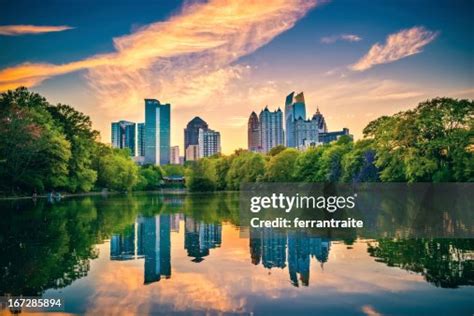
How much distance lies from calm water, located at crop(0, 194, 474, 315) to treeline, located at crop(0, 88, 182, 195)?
3880 centimetres

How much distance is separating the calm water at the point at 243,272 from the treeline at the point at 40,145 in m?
38.8

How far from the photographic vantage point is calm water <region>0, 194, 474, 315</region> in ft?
32.8

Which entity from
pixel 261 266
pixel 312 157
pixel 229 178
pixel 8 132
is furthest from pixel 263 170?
pixel 261 266

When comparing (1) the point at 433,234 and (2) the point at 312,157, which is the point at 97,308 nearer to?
(1) the point at 433,234

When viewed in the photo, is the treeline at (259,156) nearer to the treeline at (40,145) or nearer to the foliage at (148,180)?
the treeline at (40,145)

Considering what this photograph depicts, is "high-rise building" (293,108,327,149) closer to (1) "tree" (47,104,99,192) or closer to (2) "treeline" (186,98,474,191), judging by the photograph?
(2) "treeline" (186,98,474,191)

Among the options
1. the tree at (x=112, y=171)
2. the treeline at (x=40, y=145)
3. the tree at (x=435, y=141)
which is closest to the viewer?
the tree at (x=435, y=141)

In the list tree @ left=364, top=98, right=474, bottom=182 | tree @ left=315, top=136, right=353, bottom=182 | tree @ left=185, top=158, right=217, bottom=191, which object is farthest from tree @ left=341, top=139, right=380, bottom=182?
tree @ left=185, top=158, right=217, bottom=191

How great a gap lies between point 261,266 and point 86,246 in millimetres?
7220

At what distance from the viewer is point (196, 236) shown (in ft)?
67.3

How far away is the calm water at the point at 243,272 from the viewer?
9.98 m

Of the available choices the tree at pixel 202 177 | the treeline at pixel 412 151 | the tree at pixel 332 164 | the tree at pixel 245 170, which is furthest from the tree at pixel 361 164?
the tree at pixel 202 177

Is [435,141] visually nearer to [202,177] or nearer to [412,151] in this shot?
[412,151]

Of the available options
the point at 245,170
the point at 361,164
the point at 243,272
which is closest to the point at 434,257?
the point at 243,272
